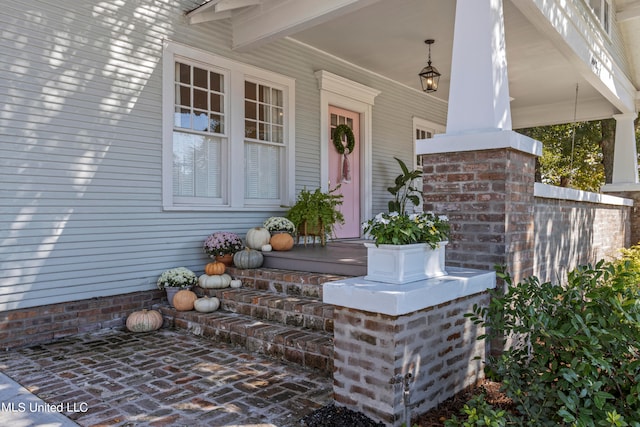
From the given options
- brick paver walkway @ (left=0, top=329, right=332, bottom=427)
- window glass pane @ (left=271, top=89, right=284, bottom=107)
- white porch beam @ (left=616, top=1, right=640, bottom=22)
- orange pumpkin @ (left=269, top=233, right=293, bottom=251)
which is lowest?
brick paver walkway @ (left=0, top=329, right=332, bottom=427)

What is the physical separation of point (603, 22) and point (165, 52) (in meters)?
6.68

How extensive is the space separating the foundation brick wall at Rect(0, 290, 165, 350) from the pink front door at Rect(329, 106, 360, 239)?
10.8ft

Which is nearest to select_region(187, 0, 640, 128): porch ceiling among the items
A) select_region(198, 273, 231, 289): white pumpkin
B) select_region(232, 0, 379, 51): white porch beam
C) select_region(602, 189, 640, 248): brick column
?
select_region(232, 0, 379, 51): white porch beam

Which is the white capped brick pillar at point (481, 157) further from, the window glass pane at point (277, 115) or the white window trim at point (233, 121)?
the window glass pane at point (277, 115)

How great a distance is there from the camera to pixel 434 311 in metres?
2.55

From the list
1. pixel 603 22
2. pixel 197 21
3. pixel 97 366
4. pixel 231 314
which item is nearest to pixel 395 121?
pixel 603 22

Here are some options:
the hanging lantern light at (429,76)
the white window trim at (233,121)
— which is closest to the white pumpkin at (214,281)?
the white window trim at (233,121)

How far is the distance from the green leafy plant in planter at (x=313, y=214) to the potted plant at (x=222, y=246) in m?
0.93

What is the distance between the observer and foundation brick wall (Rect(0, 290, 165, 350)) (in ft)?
12.1

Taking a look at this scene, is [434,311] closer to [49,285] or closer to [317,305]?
[317,305]

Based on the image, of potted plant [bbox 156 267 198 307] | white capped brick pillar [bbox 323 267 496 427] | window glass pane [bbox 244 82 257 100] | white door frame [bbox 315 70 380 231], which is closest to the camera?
white capped brick pillar [bbox 323 267 496 427]

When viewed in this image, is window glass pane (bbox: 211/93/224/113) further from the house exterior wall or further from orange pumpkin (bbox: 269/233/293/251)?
orange pumpkin (bbox: 269/233/293/251)

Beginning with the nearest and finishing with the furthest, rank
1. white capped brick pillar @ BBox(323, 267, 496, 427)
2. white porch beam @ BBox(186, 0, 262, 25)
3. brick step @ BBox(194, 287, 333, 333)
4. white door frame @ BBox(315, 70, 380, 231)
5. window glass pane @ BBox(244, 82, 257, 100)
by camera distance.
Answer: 1. white capped brick pillar @ BBox(323, 267, 496, 427)
2. brick step @ BBox(194, 287, 333, 333)
3. white porch beam @ BBox(186, 0, 262, 25)
4. window glass pane @ BBox(244, 82, 257, 100)
5. white door frame @ BBox(315, 70, 380, 231)

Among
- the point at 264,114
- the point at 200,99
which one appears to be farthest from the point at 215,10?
the point at 264,114
